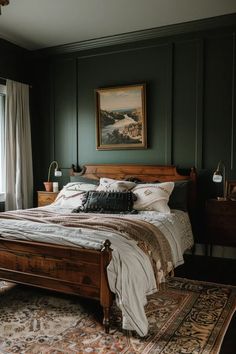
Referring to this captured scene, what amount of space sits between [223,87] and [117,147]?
5.26 ft

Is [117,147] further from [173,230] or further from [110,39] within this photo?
[173,230]

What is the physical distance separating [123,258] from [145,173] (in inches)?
88.2

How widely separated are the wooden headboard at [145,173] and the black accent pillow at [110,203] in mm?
753

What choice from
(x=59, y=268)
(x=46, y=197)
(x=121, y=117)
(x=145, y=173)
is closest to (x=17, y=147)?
(x=46, y=197)

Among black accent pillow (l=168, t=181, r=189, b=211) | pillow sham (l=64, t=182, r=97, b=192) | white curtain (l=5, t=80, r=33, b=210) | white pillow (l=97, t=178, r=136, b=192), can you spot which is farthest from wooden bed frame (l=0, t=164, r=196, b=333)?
white curtain (l=5, t=80, r=33, b=210)

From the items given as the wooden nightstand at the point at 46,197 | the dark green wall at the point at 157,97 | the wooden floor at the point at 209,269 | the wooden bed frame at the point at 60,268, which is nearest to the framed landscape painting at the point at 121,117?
the dark green wall at the point at 157,97

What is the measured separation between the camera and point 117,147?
4.77 m

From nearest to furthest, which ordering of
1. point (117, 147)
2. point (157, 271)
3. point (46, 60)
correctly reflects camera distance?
point (157, 271) → point (117, 147) → point (46, 60)

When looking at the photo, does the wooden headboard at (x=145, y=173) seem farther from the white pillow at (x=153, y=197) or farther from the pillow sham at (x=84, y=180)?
the white pillow at (x=153, y=197)

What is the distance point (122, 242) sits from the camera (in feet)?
8.25

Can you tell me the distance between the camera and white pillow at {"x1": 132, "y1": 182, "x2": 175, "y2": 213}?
12.1ft

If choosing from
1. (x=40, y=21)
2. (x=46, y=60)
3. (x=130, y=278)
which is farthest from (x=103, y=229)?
(x=46, y=60)

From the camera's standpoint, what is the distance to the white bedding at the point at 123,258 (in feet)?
7.53

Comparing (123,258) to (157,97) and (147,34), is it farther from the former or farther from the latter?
(147,34)
